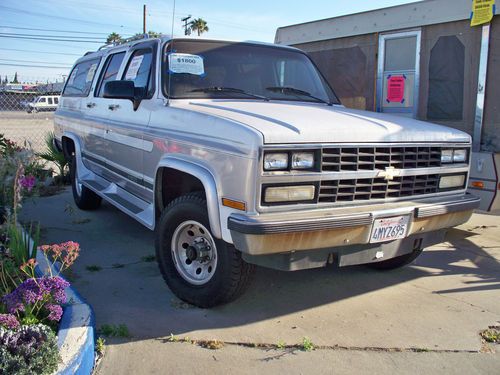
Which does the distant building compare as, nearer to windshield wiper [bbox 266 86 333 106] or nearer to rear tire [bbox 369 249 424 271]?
rear tire [bbox 369 249 424 271]

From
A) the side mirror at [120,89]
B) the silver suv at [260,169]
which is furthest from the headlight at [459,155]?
the side mirror at [120,89]

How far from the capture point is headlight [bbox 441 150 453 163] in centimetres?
409

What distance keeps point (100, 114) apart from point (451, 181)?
381 cm

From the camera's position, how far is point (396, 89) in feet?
20.9

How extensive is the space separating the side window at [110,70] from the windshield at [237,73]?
1.36 m

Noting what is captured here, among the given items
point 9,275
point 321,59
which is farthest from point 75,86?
point 9,275

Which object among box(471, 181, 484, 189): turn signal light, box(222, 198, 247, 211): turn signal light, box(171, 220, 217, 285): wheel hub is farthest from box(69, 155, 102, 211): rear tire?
box(471, 181, 484, 189): turn signal light

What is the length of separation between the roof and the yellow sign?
68 mm

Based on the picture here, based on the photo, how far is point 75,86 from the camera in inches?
283

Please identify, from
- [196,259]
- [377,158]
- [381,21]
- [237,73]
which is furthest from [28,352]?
[381,21]

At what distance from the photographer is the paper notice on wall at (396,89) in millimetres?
6289

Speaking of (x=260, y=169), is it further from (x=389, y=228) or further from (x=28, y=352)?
(x=28, y=352)

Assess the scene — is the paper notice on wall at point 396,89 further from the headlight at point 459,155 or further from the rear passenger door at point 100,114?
the rear passenger door at point 100,114

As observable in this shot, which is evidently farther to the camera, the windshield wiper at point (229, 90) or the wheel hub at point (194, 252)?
the windshield wiper at point (229, 90)
